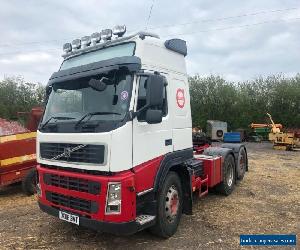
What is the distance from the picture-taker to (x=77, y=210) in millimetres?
5340

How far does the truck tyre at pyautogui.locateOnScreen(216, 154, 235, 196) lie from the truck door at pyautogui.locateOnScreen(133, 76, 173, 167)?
11.1 ft

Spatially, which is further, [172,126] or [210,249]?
[172,126]

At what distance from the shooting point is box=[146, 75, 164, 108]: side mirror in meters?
5.11

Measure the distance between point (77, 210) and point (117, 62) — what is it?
90.3 inches

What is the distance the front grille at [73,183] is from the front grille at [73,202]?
159 mm

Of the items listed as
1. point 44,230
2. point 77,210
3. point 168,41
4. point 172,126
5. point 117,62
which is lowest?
point 44,230

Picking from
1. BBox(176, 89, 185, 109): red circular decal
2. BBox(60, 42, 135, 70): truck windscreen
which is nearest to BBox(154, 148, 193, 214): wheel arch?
BBox(176, 89, 185, 109): red circular decal

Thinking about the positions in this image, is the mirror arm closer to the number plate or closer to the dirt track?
the number plate

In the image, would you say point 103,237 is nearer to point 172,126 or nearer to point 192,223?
point 192,223

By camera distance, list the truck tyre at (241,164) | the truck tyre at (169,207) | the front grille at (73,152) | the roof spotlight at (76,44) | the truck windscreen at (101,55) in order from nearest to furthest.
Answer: the front grille at (73,152)
the truck windscreen at (101,55)
the truck tyre at (169,207)
the roof spotlight at (76,44)
the truck tyre at (241,164)

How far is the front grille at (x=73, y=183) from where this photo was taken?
506 cm

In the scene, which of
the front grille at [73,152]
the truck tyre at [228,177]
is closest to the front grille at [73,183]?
the front grille at [73,152]

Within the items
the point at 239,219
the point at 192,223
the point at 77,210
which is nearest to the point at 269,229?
the point at 239,219

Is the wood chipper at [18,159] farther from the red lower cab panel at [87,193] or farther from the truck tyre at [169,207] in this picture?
the truck tyre at [169,207]
